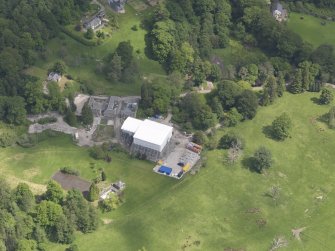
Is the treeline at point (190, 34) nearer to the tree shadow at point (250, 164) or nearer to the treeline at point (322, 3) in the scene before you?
the tree shadow at point (250, 164)

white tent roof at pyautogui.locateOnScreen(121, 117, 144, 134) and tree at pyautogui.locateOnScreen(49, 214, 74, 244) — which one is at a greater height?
white tent roof at pyautogui.locateOnScreen(121, 117, 144, 134)

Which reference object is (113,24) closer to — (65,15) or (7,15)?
(65,15)

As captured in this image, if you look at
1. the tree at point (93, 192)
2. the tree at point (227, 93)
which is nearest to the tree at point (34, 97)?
the tree at point (93, 192)

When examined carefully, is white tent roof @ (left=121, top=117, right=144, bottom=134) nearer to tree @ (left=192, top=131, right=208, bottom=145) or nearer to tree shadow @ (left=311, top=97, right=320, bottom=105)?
tree @ (left=192, top=131, right=208, bottom=145)

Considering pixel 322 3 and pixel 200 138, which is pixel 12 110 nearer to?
pixel 200 138

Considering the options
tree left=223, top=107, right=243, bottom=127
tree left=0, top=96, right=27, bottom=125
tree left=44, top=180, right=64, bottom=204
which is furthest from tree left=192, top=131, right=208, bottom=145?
tree left=0, top=96, right=27, bottom=125

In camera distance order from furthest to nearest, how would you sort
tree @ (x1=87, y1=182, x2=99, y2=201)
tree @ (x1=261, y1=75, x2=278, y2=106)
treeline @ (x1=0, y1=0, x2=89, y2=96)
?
tree @ (x1=261, y1=75, x2=278, y2=106)
treeline @ (x1=0, y1=0, x2=89, y2=96)
tree @ (x1=87, y1=182, x2=99, y2=201)

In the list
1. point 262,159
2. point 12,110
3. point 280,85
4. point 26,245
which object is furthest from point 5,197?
point 280,85

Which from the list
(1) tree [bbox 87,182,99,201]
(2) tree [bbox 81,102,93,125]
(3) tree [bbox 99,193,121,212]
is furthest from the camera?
(2) tree [bbox 81,102,93,125]
